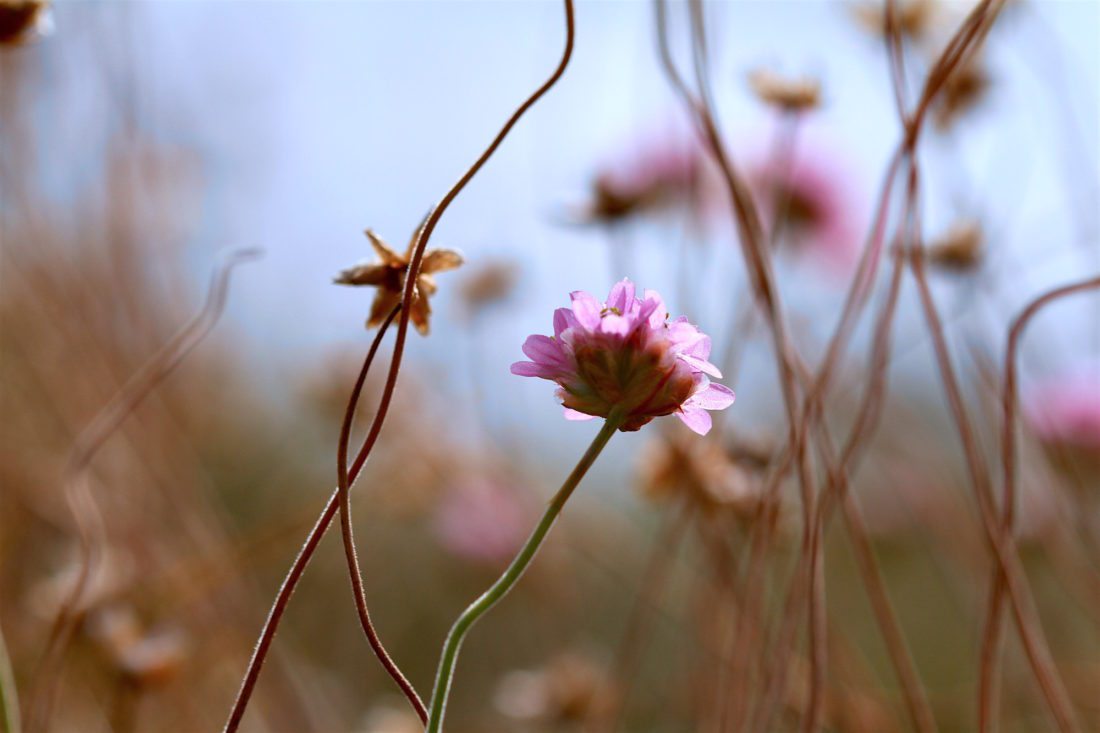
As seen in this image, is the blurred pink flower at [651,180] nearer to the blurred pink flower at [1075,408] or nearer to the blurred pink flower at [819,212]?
the blurred pink flower at [819,212]

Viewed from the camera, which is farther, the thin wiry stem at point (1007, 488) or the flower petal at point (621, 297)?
the thin wiry stem at point (1007, 488)

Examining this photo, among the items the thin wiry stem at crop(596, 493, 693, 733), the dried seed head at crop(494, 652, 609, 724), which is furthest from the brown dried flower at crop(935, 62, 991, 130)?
the dried seed head at crop(494, 652, 609, 724)

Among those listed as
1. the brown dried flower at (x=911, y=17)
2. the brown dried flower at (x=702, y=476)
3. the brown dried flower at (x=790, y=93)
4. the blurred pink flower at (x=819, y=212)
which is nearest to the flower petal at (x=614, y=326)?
the brown dried flower at (x=702, y=476)

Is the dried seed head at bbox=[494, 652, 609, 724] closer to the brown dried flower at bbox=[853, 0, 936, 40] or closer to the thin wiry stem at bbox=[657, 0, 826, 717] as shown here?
the thin wiry stem at bbox=[657, 0, 826, 717]

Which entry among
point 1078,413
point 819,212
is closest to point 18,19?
point 819,212

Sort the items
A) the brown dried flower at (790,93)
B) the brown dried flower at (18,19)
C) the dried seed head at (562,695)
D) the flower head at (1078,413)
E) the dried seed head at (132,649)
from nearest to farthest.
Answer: the brown dried flower at (18,19) < the dried seed head at (132,649) < the brown dried flower at (790,93) < the dried seed head at (562,695) < the flower head at (1078,413)

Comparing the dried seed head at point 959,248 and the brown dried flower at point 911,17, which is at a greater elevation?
the brown dried flower at point 911,17

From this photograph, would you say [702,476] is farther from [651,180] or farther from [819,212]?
[819,212]

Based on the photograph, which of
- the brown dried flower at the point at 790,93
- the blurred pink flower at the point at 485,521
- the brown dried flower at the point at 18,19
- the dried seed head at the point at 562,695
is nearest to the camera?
the brown dried flower at the point at 18,19
